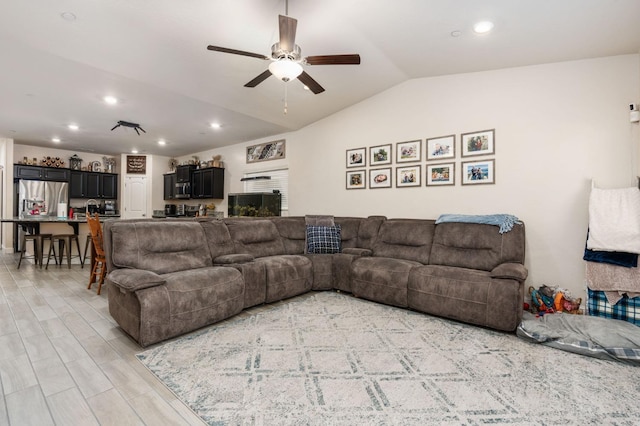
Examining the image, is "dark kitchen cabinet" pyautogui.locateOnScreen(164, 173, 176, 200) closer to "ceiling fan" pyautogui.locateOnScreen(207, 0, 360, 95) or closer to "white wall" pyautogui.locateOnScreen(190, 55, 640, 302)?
"white wall" pyautogui.locateOnScreen(190, 55, 640, 302)

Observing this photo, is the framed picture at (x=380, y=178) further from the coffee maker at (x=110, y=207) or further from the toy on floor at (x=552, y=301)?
the coffee maker at (x=110, y=207)

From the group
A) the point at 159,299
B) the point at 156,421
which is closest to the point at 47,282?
the point at 159,299

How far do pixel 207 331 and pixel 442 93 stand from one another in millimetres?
4096

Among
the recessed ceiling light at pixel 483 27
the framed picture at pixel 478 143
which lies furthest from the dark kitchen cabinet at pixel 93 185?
the recessed ceiling light at pixel 483 27

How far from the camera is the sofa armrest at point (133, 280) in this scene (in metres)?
2.40

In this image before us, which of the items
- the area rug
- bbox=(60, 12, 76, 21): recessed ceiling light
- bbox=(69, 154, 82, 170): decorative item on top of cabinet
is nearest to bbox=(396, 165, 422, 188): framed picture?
the area rug

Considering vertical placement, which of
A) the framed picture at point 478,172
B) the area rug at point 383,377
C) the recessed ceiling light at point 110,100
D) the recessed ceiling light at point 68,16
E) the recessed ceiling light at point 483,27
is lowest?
the area rug at point 383,377

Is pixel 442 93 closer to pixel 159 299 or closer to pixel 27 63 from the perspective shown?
pixel 159 299

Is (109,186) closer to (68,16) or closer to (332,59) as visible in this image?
(68,16)

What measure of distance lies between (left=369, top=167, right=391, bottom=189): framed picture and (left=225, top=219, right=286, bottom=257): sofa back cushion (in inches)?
68.1

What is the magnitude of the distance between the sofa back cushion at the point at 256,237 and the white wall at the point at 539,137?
178cm

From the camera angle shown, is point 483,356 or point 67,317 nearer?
point 483,356

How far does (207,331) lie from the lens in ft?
9.14

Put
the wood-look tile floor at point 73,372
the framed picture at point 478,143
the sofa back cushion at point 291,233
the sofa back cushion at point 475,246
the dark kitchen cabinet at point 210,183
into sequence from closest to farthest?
the wood-look tile floor at point 73,372, the sofa back cushion at point 475,246, the framed picture at point 478,143, the sofa back cushion at point 291,233, the dark kitchen cabinet at point 210,183
